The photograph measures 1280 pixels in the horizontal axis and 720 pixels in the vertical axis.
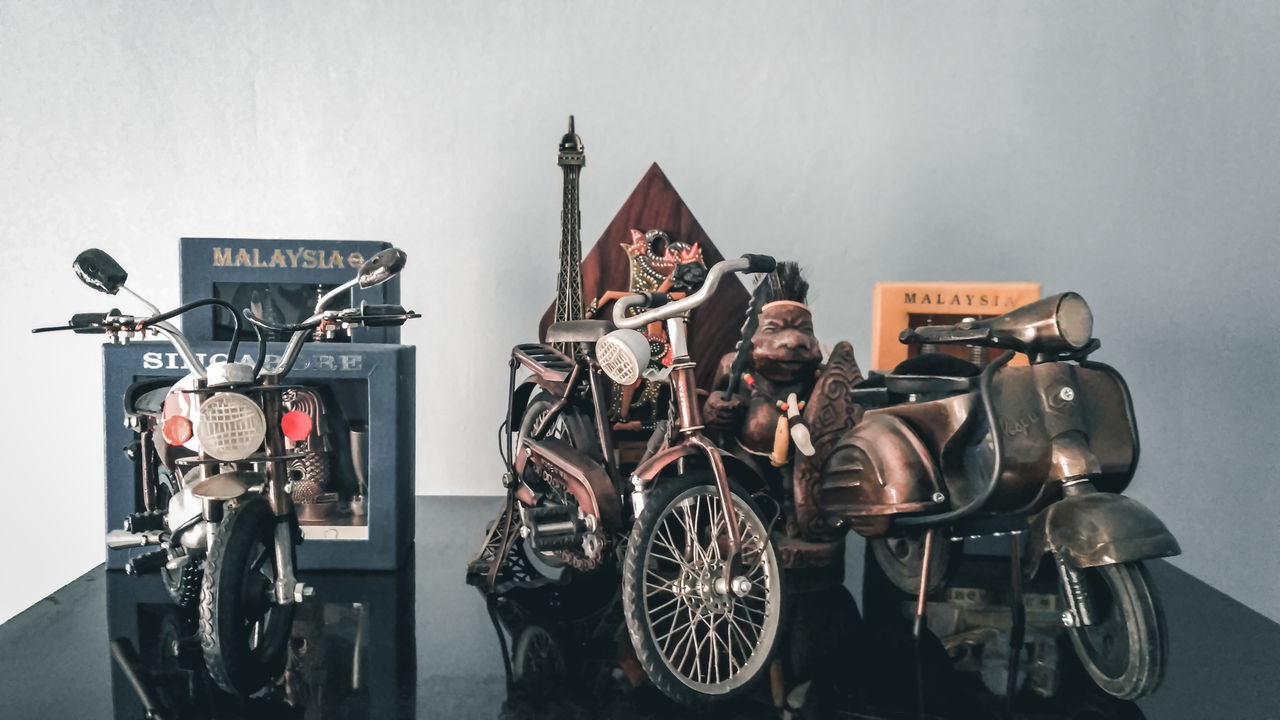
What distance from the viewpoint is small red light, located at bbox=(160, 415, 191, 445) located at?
90 cm

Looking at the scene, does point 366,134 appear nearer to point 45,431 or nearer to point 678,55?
point 678,55

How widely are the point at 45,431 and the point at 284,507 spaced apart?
978 millimetres

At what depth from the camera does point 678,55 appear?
60.5 inches

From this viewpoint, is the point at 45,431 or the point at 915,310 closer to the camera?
the point at 915,310

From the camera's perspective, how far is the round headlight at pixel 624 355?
0.92 metres

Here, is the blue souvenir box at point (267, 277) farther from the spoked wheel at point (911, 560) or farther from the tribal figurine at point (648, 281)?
Answer: the spoked wheel at point (911, 560)

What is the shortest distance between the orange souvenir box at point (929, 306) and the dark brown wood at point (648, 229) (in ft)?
0.93

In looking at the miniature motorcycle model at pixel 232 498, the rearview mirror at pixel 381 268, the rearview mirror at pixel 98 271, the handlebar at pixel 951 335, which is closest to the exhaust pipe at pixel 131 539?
the miniature motorcycle model at pixel 232 498

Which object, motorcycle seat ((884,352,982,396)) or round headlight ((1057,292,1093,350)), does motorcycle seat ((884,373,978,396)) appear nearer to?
motorcycle seat ((884,352,982,396))

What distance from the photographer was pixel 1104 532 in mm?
778

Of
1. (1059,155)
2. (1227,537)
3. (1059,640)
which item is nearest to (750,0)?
(1059,155)

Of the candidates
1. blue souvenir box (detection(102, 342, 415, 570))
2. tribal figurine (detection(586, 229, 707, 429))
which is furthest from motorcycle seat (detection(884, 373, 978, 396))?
blue souvenir box (detection(102, 342, 415, 570))

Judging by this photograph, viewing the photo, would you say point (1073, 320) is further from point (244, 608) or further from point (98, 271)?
point (98, 271)

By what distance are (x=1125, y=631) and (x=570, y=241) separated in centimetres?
95
